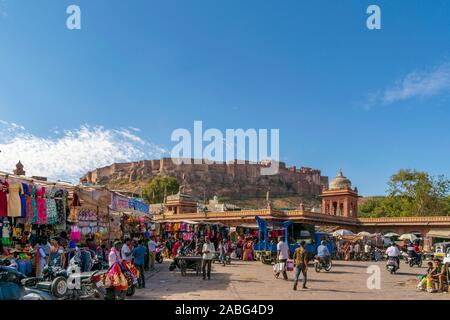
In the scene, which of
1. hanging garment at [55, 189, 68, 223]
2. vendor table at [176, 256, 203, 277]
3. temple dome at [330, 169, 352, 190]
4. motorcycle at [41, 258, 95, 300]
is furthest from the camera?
temple dome at [330, 169, 352, 190]

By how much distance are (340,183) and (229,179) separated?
68150 mm

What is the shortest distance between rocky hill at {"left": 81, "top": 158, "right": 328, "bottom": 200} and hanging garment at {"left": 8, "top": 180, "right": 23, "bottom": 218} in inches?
3820

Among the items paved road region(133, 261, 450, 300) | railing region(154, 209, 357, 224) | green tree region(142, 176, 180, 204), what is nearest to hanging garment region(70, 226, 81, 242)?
paved road region(133, 261, 450, 300)

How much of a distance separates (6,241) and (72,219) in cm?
249

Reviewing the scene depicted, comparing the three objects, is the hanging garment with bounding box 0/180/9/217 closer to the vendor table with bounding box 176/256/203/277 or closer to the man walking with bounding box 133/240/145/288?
the man walking with bounding box 133/240/145/288

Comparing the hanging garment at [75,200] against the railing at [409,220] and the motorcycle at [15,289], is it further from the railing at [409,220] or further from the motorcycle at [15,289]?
the railing at [409,220]

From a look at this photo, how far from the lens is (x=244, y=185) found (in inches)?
4525

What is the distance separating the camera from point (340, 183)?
50.0m

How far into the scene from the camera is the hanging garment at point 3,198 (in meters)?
11.5

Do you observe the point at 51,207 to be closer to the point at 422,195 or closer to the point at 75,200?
the point at 75,200

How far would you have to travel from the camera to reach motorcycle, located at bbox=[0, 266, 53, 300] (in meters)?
7.96

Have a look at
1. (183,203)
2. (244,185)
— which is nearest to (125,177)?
(244,185)

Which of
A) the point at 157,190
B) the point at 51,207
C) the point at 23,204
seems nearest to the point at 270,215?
the point at 51,207
